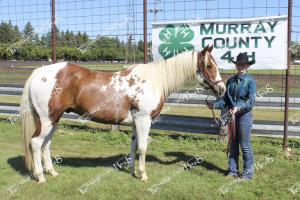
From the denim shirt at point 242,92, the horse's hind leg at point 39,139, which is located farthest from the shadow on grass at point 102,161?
the denim shirt at point 242,92

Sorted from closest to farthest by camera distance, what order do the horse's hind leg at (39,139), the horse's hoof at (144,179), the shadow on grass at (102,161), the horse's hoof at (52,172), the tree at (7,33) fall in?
the horse's hind leg at (39,139)
the horse's hoof at (144,179)
the horse's hoof at (52,172)
the shadow on grass at (102,161)
the tree at (7,33)

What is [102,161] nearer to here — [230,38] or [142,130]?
[142,130]

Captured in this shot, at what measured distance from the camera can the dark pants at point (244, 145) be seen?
5895 millimetres

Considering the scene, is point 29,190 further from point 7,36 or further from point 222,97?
point 7,36

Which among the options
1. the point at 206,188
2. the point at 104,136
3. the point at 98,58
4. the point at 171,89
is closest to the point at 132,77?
the point at 171,89

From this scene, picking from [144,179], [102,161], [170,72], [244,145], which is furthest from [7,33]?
[244,145]

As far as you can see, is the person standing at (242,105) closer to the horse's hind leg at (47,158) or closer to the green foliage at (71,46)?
the horse's hind leg at (47,158)

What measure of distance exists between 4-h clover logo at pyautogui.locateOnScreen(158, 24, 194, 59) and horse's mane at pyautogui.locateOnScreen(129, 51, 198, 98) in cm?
212

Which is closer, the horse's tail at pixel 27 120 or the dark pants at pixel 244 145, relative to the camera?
the horse's tail at pixel 27 120

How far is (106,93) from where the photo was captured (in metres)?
5.89

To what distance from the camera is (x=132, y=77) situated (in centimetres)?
594

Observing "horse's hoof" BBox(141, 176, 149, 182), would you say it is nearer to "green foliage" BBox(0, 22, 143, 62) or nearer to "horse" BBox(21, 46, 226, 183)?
"horse" BBox(21, 46, 226, 183)

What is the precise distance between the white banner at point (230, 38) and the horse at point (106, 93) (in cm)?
204

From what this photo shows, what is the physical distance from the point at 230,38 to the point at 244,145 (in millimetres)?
2593
